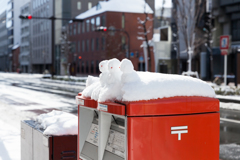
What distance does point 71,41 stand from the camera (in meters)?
68.3

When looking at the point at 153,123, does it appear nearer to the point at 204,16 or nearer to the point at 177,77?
the point at 177,77

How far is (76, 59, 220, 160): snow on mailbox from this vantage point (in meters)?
2.55

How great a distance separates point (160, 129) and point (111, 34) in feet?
175

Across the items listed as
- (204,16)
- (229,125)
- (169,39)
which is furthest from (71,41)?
(229,125)

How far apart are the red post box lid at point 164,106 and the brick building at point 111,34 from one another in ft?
161

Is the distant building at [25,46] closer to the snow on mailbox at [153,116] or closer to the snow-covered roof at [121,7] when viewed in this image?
the snow-covered roof at [121,7]

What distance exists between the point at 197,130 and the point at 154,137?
1.29ft

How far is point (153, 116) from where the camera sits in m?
2.58

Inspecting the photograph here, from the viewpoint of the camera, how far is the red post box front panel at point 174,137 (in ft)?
8.32

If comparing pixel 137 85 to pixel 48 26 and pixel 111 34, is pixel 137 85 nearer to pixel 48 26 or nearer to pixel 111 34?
pixel 111 34

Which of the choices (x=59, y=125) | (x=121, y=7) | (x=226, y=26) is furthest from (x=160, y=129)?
(x=121, y=7)

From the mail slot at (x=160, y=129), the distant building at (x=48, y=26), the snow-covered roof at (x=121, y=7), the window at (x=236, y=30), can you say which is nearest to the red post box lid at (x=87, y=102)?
the mail slot at (x=160, y=129)

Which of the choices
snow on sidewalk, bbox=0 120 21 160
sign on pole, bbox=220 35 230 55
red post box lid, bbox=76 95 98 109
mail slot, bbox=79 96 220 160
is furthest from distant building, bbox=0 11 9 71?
mail slot, bbox=79 96 220 160

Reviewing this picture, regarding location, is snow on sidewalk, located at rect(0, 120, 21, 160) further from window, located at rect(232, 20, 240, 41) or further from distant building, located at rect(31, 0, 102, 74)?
distant building, located at rect(31, 0, 102, 74)
